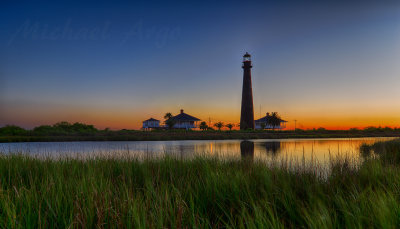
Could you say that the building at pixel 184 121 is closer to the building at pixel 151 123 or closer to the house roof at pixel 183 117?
the house roof at pixel 183 117

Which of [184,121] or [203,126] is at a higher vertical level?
[184,121]

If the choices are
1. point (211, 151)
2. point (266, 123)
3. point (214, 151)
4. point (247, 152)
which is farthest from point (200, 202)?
point (266, 123)

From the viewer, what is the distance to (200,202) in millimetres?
3891

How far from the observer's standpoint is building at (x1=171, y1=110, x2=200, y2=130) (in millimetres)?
64938

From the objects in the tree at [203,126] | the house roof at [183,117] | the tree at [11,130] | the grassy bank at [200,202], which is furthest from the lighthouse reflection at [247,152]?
the tree at [203,126]

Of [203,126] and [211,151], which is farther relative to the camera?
[203,126]

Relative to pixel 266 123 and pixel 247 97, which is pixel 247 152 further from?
pixel 266 123

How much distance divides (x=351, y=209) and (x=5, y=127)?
5015cm

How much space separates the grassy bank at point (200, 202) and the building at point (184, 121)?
5811cm

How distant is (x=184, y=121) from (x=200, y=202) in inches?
2438

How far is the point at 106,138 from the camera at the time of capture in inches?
1452

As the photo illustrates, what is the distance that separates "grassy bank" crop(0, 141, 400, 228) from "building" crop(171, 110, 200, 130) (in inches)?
2288

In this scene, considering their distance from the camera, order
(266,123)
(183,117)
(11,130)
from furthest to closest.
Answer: (266,123) < (183,117) < (11,130)

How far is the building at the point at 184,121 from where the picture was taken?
64.9m
